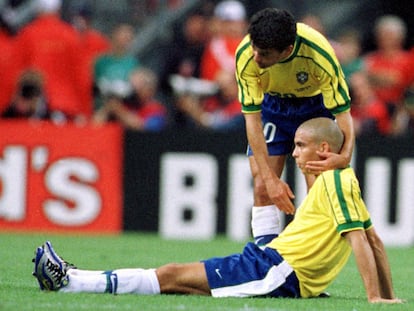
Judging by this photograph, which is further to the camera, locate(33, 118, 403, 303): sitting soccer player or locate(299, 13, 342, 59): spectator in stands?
locate(299, 13, 342, 59): spectator in stands

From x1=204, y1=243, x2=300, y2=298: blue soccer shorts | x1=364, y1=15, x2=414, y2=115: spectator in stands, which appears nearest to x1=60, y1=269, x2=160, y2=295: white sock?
x1=204, y1=243, x2=300, y2=298: blue soccer shorts

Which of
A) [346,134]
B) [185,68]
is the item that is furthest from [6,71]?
[346,134]

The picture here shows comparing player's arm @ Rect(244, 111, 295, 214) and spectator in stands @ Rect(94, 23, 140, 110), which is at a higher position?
spectator in stands @ Rect(94, 23, 140, 110)

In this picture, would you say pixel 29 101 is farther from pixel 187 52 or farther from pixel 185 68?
pixel 187 52

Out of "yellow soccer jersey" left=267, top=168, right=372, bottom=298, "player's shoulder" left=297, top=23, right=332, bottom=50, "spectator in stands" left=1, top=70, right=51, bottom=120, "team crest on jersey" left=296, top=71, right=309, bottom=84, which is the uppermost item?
"spectator in stands" left=1, top=70, right=51, bottom=120

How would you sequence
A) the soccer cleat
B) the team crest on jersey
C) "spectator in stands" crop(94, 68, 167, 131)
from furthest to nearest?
1. "spectator in stands" crop(94, 68, 167, 131)
2. the team crest on jersey
3. the soccer cleat

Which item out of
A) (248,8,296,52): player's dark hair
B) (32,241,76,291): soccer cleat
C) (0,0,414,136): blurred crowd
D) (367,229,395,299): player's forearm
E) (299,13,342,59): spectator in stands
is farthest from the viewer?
(299,13,342,59): spectator in stands

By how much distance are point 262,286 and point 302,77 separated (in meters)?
1.64

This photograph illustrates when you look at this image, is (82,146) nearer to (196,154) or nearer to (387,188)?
(196,154)

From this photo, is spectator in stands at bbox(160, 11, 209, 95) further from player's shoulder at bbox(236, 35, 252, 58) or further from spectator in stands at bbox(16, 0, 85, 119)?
player's shoulder at bbox(236, 35, 252, 58)

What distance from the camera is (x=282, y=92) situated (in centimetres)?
819

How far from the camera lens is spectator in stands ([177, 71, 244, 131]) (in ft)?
45.1

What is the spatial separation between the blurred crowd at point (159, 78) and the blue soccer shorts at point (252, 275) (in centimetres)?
679

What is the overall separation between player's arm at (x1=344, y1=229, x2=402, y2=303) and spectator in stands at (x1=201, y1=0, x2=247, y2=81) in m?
7.70
